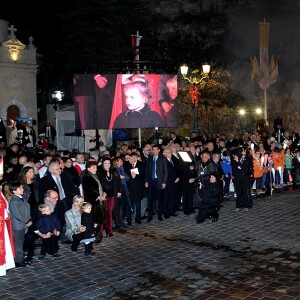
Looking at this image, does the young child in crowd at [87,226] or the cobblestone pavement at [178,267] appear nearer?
the cobblestone pavement at [178,267]

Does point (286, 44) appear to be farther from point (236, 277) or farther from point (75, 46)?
point (236, 277)

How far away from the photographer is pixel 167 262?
331 inches

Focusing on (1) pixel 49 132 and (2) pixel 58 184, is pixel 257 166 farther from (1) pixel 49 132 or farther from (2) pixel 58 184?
(1) pixel 49 132

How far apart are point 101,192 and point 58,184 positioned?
0.94 meters

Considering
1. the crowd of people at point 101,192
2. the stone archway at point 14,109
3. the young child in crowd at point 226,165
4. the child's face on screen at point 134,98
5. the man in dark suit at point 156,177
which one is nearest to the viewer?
the crowd of people at point 101,192

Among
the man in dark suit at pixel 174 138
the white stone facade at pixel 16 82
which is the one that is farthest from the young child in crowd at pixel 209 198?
the white stone facade at pixel 16 82

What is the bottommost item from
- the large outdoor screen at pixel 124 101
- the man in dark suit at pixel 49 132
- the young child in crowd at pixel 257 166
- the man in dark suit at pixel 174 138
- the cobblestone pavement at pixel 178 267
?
the cobblestone pavement at pixel 178 267

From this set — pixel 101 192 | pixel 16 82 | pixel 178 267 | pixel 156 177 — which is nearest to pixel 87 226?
pixel 101 192

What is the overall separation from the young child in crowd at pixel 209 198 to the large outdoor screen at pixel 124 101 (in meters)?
6.35

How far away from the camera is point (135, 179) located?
1169 centimetres

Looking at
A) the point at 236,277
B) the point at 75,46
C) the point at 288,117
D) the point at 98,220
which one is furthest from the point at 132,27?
the point at 236,277

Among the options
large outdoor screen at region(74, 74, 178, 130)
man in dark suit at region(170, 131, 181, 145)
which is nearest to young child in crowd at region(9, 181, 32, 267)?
man in dark suit at region(170, 131, 181, 145)

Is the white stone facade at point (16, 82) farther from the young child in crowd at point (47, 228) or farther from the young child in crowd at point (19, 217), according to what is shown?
the young child in crowd at point (19, 217)

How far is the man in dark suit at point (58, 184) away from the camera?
976 centimetres
